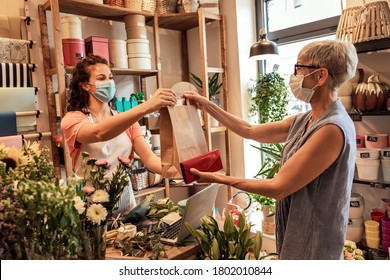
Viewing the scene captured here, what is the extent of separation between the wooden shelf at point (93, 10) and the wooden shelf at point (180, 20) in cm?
18

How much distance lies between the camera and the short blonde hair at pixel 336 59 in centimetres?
137

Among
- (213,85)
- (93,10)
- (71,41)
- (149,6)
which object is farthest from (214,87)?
(71,41)

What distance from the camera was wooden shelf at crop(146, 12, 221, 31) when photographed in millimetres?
3326

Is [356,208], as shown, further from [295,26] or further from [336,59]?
[295,26]

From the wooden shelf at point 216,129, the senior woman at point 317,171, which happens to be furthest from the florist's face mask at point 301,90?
the wooden shelf at point 216,129

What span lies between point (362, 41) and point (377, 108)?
1.47 feet

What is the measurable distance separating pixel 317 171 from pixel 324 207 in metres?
0.15

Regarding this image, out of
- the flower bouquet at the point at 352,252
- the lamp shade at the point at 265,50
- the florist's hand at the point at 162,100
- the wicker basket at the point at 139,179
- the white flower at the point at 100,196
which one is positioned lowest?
the flower bouquet at the point at 352,252

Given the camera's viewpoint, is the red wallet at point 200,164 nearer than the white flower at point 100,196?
No

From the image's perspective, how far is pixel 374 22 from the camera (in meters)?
2.16

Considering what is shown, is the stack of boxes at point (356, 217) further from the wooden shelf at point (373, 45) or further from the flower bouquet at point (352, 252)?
the wooden shelf at point (373, 45)

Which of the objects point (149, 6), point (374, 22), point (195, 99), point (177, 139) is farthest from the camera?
point (149, 6)

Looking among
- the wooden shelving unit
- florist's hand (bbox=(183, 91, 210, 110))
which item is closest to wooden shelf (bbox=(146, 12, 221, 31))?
the wooden shelving unit
